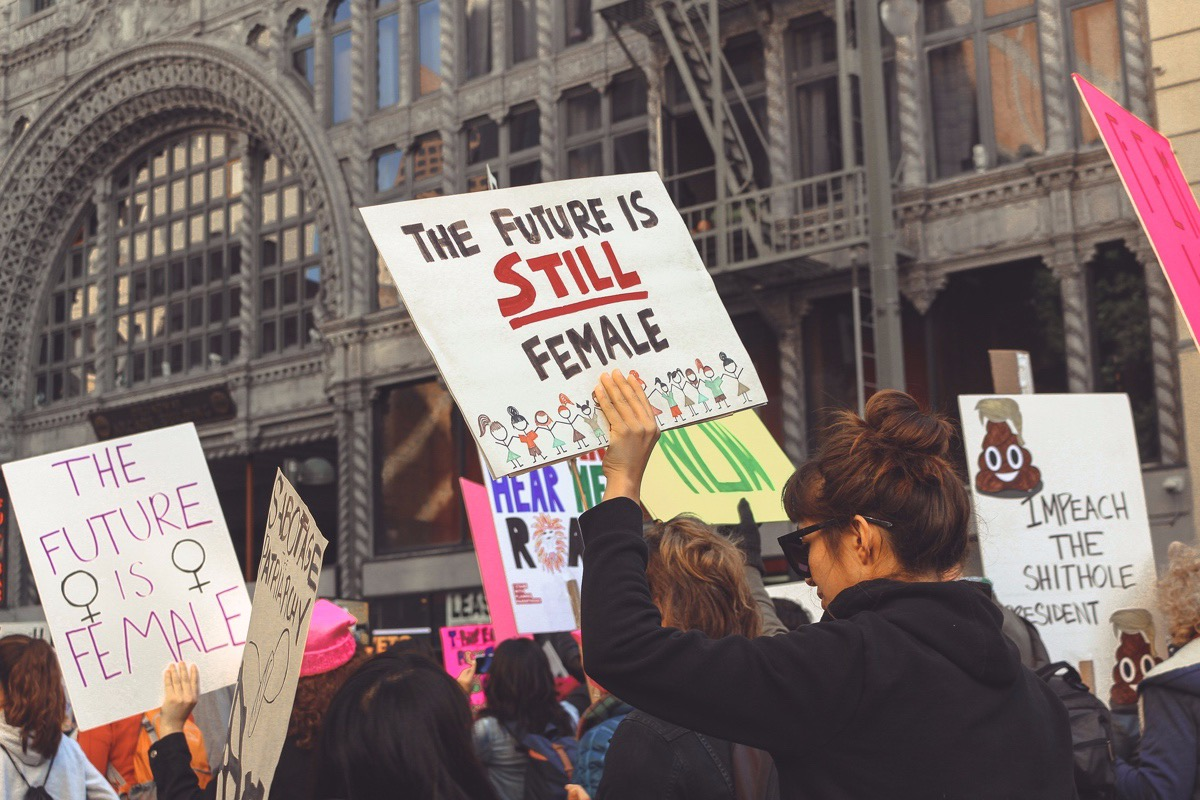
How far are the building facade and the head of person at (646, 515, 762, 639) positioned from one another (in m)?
9.15

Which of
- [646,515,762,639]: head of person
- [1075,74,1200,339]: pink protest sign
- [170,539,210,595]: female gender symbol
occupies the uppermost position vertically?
[1075,74,1200,339]: pink protest sign

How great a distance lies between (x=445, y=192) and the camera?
74.1 feet

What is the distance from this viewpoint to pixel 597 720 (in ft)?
16.0

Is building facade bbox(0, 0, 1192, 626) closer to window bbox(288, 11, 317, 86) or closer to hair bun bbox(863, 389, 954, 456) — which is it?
window bbox(288, 11, 317, 86)

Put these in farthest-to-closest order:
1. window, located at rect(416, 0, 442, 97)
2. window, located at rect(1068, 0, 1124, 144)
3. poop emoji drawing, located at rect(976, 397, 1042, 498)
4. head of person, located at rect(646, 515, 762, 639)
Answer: window, located at rect(416, 0, 442, 97)
window, located at rect(1068, 0, 1124, 144)
poop emoji drawing, located at rect(976, 397, 1042, 498)
head of person, located at rect(646, 515, 762, 639)

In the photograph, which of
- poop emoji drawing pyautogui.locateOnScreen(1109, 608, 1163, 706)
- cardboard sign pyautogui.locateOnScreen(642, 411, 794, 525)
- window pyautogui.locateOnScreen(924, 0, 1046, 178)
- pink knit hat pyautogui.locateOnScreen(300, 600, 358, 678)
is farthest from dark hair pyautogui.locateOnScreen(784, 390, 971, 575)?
window pyautogui.locateOnScreen(924, 0, 1046, 178)

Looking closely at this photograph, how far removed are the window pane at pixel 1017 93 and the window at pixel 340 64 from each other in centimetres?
1220

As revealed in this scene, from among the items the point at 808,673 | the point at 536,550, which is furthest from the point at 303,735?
the point at 536,550

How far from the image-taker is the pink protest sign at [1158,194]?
463cm

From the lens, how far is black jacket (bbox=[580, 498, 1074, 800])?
220cm

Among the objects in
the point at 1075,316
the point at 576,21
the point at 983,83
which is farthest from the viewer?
the point at 576,21

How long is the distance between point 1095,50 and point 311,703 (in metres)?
15.9

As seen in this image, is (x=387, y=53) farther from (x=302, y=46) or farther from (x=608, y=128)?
(x=608, y=128)

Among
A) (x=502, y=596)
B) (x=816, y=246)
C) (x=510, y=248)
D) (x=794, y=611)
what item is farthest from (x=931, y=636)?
(x=816, y=246)
